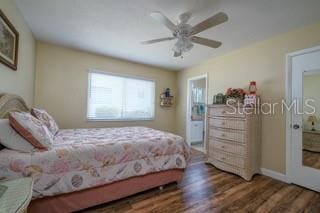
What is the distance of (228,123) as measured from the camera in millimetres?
2895

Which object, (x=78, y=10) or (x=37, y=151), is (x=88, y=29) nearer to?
(x=78, y=10)

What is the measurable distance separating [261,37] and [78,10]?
3006 mm

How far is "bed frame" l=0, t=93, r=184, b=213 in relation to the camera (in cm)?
152

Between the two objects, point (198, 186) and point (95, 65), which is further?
point (95, 65)

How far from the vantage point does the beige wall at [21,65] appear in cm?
190

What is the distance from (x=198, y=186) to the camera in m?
2.32

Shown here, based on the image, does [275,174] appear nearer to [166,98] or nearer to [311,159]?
[311,159]

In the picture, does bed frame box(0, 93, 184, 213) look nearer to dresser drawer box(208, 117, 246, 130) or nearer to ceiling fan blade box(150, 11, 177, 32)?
dresser drawer box(208, 117, 246, 130)

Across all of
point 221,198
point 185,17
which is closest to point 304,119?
point 221,198

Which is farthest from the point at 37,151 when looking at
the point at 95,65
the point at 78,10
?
the point at 95,65

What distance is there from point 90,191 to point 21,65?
2.24m

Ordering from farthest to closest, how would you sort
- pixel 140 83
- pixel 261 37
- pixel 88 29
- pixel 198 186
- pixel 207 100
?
1. pixel 140 83
2. pixel 207 100
3. pixel 261 37
4. pixel 88 29
5. pixel 198 186

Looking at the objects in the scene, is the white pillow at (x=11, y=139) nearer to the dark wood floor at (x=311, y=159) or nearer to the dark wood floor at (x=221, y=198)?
the dark wood floor at (x=221, y=198)

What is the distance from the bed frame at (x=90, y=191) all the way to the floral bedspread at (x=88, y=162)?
3.8 inches
